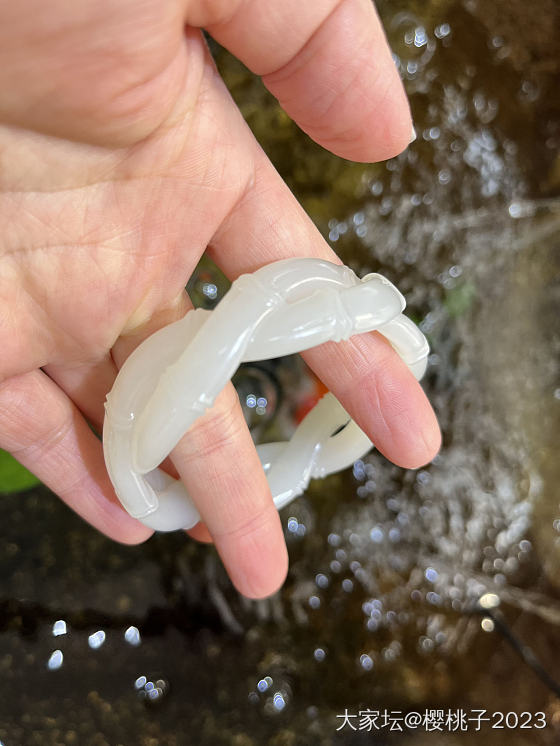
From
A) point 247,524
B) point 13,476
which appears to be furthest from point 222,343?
point 13,476

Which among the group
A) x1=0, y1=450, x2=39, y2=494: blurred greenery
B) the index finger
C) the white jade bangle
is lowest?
x1=0, y1=450, x2=39, y2=494: blurred greenery

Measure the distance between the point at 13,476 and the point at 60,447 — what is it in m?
0.32

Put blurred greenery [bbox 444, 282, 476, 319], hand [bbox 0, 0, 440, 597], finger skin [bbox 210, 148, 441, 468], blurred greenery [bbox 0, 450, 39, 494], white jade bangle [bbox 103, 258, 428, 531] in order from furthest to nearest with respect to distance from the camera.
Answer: blurred greenery [bbox 444, 282, 476, 319] → blurred greenery [bbox 0, 450, 39, 494] → finger skin [bbox 210, 148, 441, 468] → white jade bangle [bbox 103, 258, 428, 531] → hand [bbox 0, 0, 440, 597]

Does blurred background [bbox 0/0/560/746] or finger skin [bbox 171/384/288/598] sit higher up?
finger skin [bbox 171/384/288/598]

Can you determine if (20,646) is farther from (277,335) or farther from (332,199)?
(332,199)

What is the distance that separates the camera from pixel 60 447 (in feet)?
3.91

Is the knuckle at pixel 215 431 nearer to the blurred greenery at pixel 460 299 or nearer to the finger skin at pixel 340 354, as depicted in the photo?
the finger skin at pixel 340 354

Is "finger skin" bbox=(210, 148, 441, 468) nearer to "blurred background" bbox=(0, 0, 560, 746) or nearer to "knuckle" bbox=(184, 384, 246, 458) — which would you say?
"knuckle" bbox=(184, 384, 246, 458)

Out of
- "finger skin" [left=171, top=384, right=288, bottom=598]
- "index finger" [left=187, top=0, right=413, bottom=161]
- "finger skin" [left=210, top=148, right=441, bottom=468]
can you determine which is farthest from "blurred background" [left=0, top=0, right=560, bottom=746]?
"index finger" [left=187, top=0, right=413, bottom=161]

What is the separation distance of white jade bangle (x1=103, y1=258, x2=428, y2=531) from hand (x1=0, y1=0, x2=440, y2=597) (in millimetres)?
77

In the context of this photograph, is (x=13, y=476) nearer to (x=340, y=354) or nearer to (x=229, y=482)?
(x=229, y=482)

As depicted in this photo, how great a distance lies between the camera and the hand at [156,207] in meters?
0.83

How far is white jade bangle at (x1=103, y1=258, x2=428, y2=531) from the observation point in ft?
3.21

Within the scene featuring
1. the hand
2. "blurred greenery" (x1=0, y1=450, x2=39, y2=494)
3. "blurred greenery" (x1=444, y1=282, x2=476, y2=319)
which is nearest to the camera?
the hand
